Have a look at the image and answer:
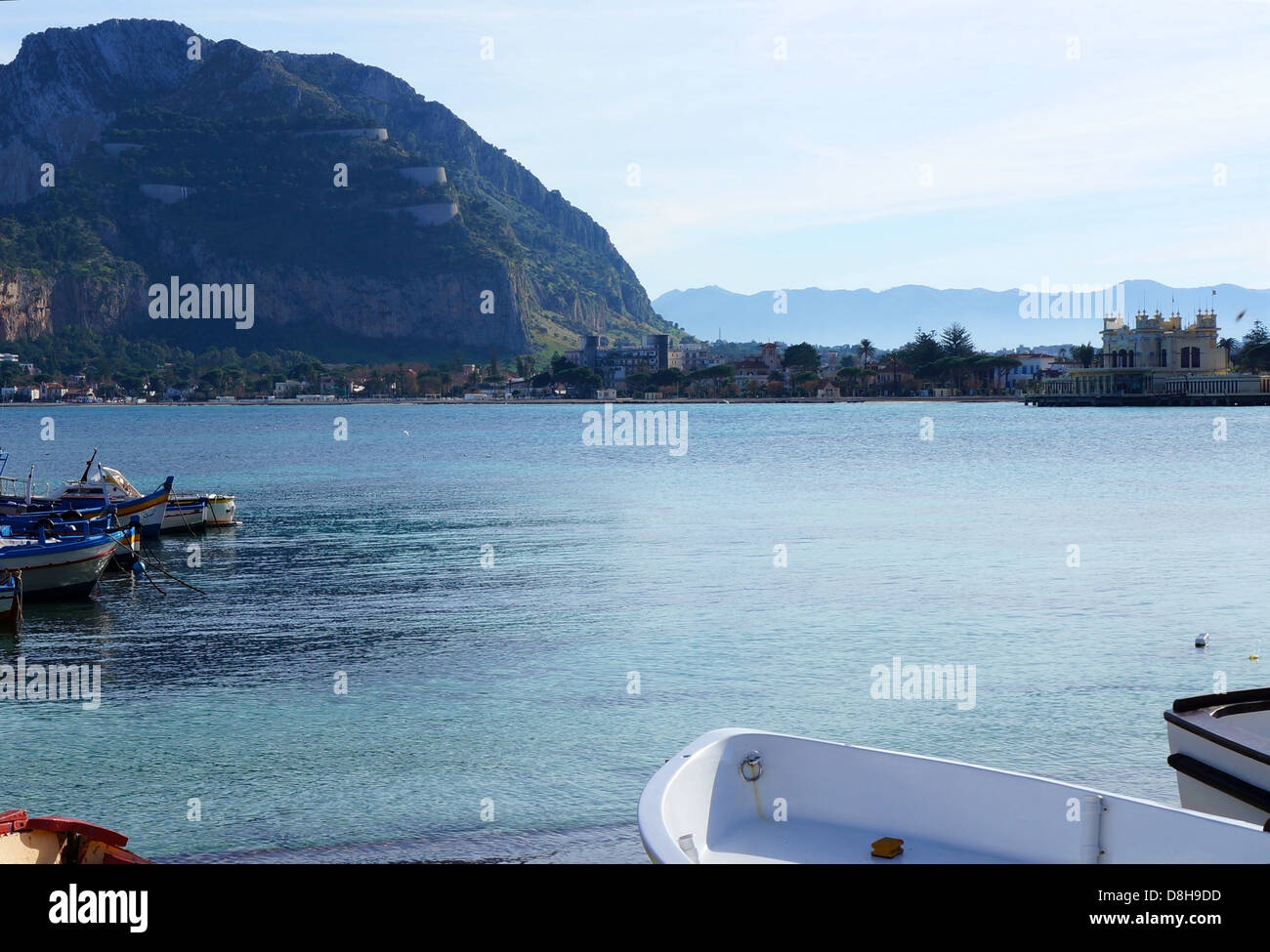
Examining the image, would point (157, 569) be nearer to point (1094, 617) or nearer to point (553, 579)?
point (553, 579)

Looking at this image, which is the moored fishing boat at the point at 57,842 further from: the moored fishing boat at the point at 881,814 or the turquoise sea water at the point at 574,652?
the moored fishing boat at the point at 881,814

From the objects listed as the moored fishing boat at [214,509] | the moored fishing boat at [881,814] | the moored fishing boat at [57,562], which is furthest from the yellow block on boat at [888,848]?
the moored fishing boat at [214,509]

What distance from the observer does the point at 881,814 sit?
7.10 meters

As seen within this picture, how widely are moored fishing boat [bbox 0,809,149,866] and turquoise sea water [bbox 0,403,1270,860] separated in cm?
285

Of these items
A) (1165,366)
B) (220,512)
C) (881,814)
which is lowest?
(220,512)

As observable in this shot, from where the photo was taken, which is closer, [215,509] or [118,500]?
[118,500]

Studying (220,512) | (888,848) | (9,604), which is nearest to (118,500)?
(220,512)

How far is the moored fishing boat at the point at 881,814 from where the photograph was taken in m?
6.08

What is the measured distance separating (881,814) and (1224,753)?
8.80 feet

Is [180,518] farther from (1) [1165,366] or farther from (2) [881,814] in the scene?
(1) [1165,366]

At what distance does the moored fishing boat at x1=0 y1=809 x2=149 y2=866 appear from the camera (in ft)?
23.8

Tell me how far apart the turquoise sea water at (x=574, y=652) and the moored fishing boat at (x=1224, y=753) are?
3.25 metres

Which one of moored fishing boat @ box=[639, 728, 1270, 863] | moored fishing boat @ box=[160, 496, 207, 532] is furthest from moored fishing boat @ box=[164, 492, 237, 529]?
moored fishing boat @ box=[639, 728, 1270, 863]

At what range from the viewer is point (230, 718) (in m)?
14.5
